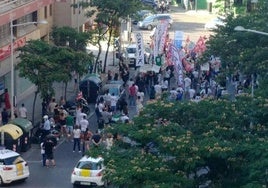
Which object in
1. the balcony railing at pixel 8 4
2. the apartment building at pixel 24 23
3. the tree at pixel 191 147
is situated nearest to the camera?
the tree at pixel 191 147

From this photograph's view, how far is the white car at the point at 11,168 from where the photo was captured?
33.0m

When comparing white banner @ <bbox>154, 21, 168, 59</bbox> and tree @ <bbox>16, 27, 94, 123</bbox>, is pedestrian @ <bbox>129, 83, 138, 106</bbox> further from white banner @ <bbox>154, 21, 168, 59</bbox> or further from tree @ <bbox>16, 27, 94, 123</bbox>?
white banner @ <bbox>154, 21, 168, 59</bbox>

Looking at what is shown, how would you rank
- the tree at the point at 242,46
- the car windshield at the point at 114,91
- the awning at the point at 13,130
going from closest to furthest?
the awning at the point at 13,130 < the tree at the point at 242,46 < the car windshield at the point at 114,91

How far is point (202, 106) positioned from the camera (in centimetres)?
2756

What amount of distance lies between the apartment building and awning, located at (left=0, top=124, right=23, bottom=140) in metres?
→ 5.61

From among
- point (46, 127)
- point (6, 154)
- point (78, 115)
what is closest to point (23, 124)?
point (46, 127)

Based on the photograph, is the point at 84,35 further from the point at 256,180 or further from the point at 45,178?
the point at 256,180

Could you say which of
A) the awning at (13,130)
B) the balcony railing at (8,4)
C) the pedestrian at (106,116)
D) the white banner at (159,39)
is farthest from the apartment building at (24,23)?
the white banner at (159,39)

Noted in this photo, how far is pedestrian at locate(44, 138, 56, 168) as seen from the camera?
1407 inches

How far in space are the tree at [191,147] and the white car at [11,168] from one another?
20.9 ft

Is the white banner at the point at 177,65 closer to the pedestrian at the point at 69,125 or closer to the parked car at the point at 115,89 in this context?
the parked car at the point at 115,89

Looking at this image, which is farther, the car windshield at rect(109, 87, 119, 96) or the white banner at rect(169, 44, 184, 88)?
the car windshield at rect(109, 87, 119, 96)

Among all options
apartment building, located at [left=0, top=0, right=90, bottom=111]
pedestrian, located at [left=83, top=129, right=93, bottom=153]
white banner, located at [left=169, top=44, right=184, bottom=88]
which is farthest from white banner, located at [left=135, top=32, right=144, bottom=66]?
pedestrian, located at [left=83, top=129, right=93, bottom=153]

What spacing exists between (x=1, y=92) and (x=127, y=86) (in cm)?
757
